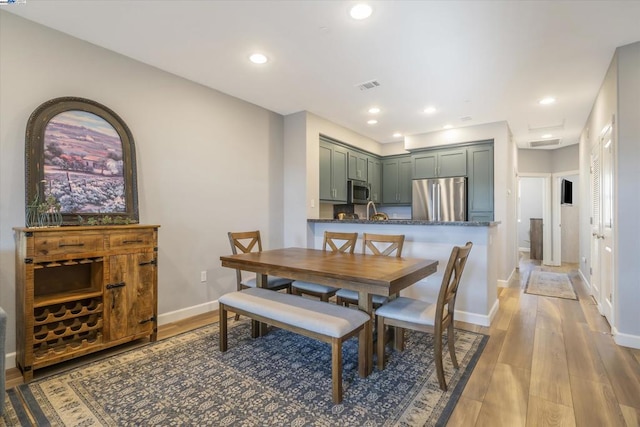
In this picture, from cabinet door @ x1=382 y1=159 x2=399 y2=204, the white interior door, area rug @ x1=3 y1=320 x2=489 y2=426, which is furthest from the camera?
cabinet door @ x1=382 y1=159 x2=399 y2=204

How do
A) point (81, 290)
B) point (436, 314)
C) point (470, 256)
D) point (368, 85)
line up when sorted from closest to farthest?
1. point (436, 314)
2. point (81, 290)
3. point (470, 256)
4. point (368, 85)

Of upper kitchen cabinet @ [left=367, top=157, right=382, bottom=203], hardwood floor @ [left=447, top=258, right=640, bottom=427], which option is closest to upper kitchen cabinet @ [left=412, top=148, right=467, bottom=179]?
upper kitchen cabinet @ [left=367, top=157, right=382, bottom=203]

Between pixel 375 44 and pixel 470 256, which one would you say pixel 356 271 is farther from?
pixel 375 44

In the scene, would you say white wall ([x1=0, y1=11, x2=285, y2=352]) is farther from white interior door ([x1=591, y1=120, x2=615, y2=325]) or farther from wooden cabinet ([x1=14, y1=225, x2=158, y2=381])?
white interior door ([x1=591, y1=120, x2=615, y2=325])

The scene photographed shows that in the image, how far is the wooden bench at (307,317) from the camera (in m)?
1.83

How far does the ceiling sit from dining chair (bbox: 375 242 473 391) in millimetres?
1683

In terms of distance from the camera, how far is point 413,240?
3.35m

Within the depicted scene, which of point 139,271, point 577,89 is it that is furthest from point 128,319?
point 577,89

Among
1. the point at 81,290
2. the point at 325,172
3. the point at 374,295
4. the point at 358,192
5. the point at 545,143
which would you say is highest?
the point at 545,143

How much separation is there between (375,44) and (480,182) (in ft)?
10.8

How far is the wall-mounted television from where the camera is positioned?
6934 millimetres

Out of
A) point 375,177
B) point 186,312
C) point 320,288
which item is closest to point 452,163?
point 375,177

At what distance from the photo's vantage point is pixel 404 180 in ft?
19.8

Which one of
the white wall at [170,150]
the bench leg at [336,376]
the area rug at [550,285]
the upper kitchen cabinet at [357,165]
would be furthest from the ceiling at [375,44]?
the area rug at [550,285]
